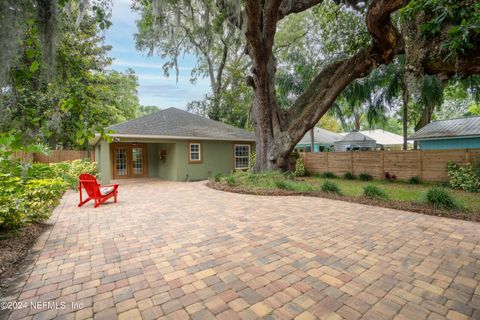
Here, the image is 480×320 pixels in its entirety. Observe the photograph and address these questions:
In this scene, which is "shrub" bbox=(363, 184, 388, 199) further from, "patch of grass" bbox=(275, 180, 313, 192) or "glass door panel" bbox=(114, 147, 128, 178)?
"glass door panel" bbox=(114, 147, 128, 178)

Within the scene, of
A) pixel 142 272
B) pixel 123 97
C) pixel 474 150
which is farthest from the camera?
pixel 123 97

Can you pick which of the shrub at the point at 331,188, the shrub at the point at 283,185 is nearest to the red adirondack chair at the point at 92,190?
the shrub at the point at 283,185

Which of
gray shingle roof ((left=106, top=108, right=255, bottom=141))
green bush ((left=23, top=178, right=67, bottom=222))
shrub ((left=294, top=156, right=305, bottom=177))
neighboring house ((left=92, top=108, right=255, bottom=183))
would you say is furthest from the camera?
shrub ((left=294, top=156, right=305, bottom=177))

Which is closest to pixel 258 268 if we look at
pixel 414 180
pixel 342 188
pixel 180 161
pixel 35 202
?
pixel 35 202

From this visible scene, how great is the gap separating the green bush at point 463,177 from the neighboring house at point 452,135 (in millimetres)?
3905

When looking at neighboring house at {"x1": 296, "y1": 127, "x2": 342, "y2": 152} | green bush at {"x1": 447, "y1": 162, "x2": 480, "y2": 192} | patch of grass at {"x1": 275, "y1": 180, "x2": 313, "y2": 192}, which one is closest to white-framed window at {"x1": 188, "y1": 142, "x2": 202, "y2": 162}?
patch of grass at {"x1": 275, "y1": 180, "x2": 313, "y2": 192}

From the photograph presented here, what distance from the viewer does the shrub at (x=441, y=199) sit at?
5.24 meters

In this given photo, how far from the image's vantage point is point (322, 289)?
2346 millimetres

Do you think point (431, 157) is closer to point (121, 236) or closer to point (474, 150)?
point (474, 150)

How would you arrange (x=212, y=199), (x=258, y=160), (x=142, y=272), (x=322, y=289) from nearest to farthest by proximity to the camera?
1. (x=322, y=289)
2. (x=142, y=272)
3. (x=212, y=199)
4. (x=258, y=160)

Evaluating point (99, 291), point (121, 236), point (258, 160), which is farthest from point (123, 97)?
point (99, 291)

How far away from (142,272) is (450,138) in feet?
48.3

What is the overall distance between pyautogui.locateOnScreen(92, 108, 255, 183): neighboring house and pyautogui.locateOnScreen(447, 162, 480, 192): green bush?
8914mm

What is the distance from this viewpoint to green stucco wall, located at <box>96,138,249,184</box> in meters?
11.1
